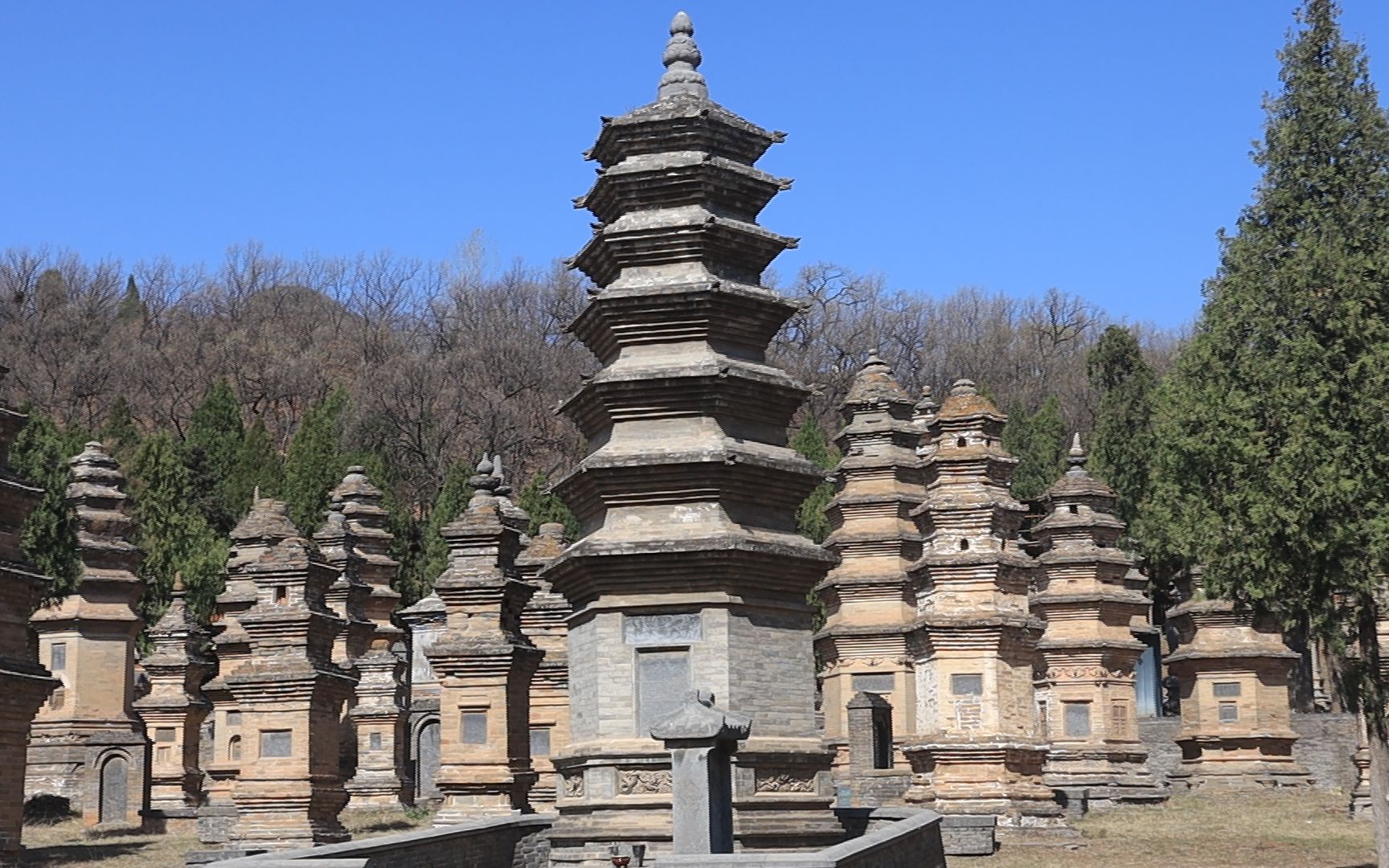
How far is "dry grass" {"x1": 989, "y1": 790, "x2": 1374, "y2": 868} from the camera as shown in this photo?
94.1 feet

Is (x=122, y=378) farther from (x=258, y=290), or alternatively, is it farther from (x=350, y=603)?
(x=350, y=603)

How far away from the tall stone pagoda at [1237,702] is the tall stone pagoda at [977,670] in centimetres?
983

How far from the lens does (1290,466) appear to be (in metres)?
23.5

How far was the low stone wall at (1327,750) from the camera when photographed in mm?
44125

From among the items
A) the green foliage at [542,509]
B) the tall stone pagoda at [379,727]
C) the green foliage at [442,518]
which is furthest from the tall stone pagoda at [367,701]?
the green foliage at [542,509]

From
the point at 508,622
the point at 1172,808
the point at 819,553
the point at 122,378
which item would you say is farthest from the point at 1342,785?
the point at 122,378

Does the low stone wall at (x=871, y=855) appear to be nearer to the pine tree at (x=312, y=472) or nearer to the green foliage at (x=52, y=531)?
the green foliage at (x=52, y=531)

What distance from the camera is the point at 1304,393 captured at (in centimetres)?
2353

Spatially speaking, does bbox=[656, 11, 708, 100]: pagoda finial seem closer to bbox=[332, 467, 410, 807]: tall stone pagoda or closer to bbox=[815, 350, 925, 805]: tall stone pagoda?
bbox=[815, 350, 925, 805]: tall stone pagoda

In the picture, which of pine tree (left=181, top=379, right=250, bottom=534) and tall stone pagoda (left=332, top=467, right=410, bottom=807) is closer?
tall stone pagoda (left=332, top=467, right=410, bottom=807)

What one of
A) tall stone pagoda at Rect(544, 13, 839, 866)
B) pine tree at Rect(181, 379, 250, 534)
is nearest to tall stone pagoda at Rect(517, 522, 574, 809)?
tall stone pagoda at Rect(544, 13, 839, 866)

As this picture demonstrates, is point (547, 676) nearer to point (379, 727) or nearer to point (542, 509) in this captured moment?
point (379, 727)

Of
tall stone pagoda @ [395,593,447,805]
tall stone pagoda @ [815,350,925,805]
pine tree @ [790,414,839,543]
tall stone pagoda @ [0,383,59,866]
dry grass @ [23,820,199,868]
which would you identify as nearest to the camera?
tall stone pagoda @ [0,383,59,866]

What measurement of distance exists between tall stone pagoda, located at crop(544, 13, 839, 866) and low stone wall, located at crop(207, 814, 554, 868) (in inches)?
50.4
